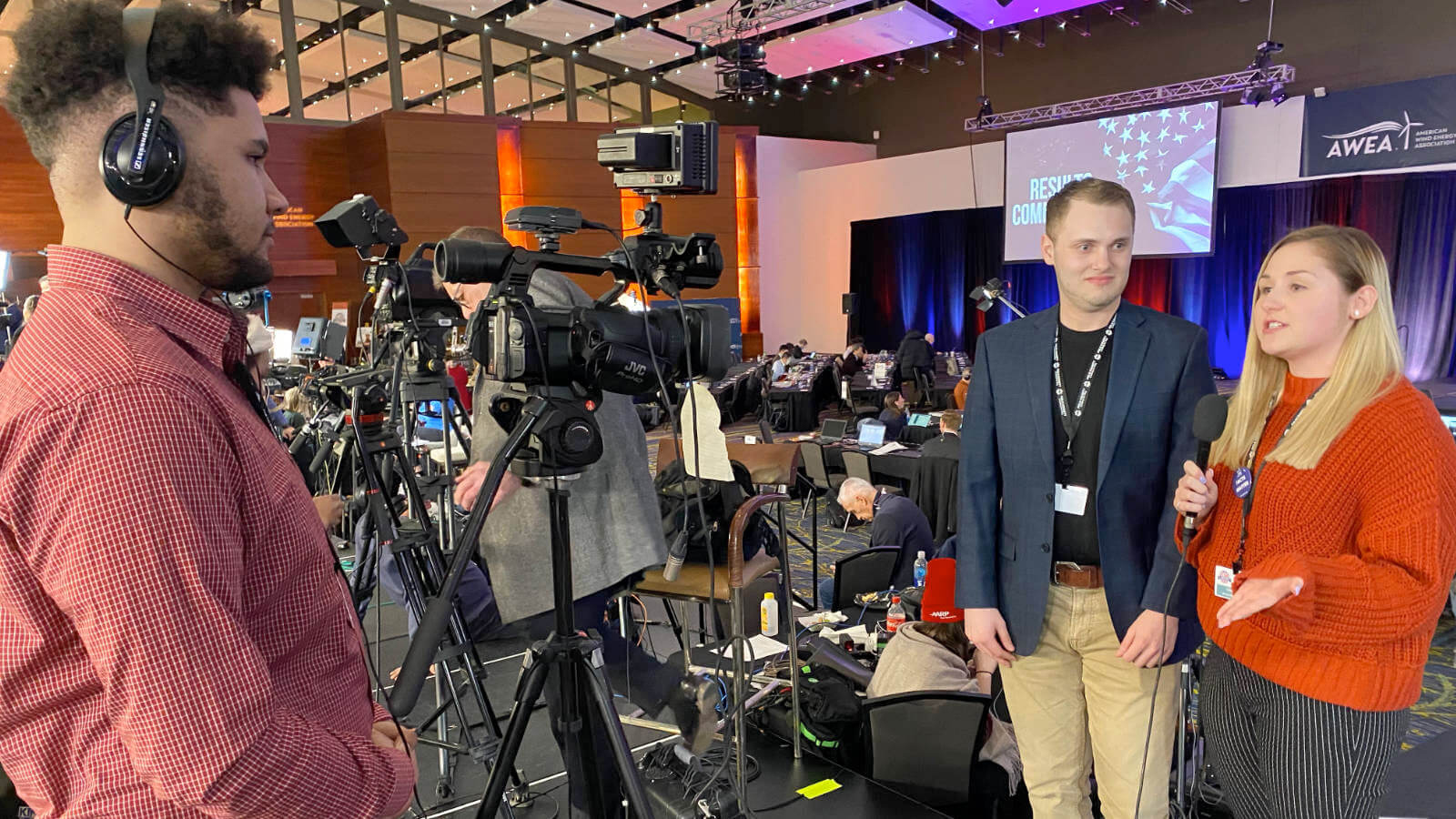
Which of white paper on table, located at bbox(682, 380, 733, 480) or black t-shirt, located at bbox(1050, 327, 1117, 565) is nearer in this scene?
white paper on table, located at bbox(682, 380, 733, 480)

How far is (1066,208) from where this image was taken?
180 centimetres

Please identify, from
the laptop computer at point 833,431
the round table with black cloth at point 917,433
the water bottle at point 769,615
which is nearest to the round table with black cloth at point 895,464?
the laptop computer at point 833,431

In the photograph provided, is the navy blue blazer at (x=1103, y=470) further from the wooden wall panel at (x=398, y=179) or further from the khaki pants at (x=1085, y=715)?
the wooden wall panel at (x=398, y=179)

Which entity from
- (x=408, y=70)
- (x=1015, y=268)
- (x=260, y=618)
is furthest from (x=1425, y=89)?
(x=408, y=70)

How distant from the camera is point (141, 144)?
0.80m

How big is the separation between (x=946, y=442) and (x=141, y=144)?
535 centimetres

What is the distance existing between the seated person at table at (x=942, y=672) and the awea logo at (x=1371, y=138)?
9.92m

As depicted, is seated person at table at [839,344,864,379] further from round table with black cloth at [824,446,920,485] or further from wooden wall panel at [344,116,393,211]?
wooden wall panel at [344,116,393,211]

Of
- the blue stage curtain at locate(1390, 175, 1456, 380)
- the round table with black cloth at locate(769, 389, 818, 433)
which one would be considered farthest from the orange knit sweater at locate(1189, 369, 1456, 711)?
the blue stage curtain at locate(1390, 175, 1456, 380)

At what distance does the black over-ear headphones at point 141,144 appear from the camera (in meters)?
0.80

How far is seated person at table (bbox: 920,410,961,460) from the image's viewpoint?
568 cm

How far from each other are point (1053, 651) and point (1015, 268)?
1427 cm

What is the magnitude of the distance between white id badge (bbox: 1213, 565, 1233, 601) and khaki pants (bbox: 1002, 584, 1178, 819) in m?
0.34

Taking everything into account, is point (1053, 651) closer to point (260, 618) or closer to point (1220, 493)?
point (1220, 493)
